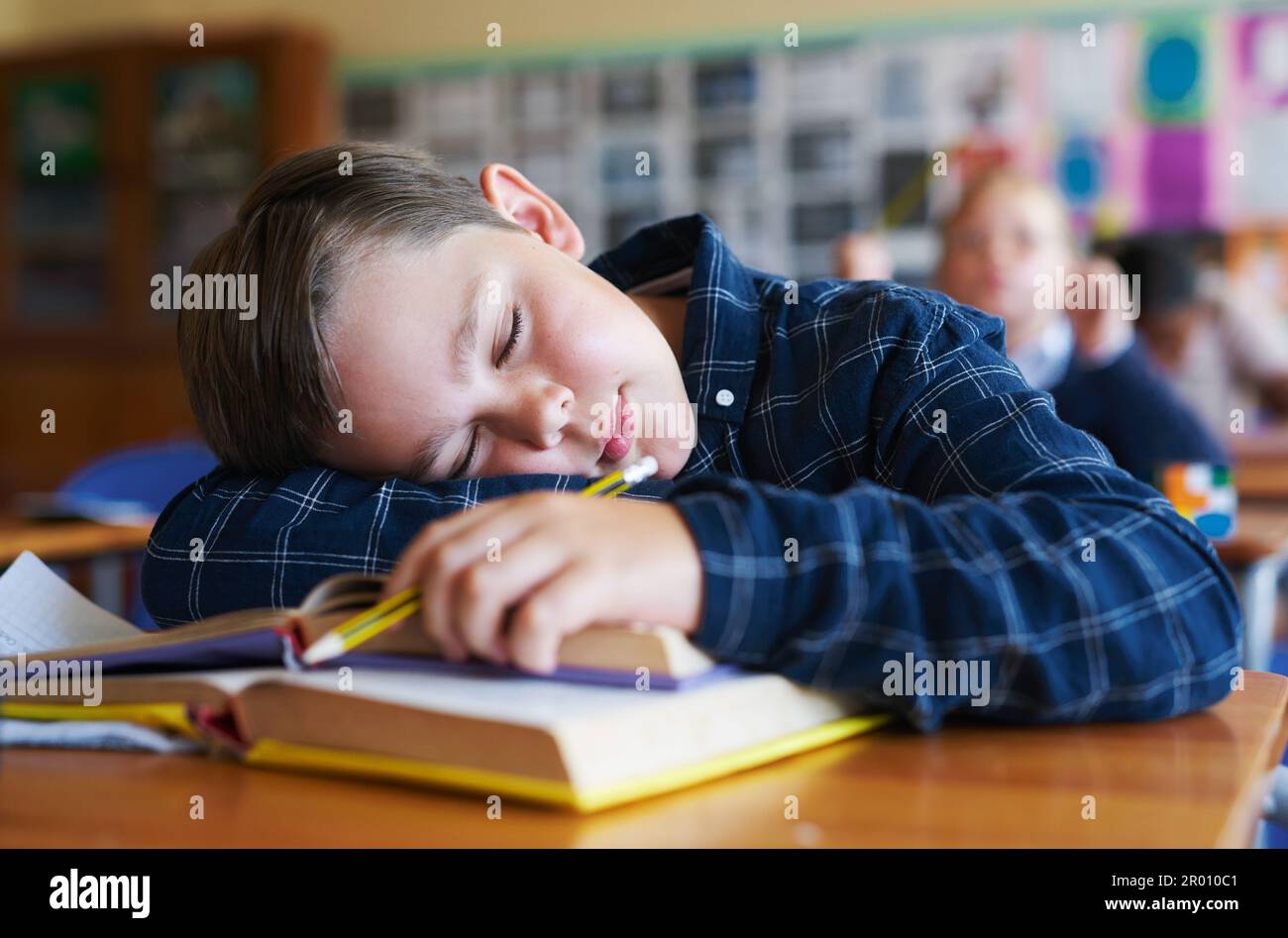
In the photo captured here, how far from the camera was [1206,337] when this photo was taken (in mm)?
3648

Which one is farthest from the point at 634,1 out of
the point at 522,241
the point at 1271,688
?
the point at 1271,688

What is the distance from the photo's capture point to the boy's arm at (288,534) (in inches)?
27.8

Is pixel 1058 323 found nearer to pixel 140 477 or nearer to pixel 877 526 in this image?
pixel 140 477

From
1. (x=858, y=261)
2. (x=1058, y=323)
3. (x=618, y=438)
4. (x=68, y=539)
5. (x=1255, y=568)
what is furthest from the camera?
(x=858, y=261)

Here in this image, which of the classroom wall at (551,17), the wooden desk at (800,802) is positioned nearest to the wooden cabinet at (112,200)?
the classroom wall at (551,17)

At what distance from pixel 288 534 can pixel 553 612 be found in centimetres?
30

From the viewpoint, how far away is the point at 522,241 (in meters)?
0.86

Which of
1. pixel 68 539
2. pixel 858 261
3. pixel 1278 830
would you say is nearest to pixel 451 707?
pixel 1278 830

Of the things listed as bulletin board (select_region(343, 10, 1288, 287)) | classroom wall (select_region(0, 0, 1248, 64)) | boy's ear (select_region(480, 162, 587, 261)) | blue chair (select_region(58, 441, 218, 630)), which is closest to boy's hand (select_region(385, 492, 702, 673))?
boy's ear (select_region(480, 162, 587, 261))

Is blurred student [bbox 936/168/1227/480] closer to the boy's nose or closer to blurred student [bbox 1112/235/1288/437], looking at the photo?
blurred student [bbox 1112/235/1288/437]

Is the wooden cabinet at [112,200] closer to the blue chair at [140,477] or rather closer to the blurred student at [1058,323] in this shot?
the blue chair at [140,477]

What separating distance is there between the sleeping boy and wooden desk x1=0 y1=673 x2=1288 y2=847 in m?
0.03

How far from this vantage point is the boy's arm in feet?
2.32

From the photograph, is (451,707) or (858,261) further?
(858,261)
